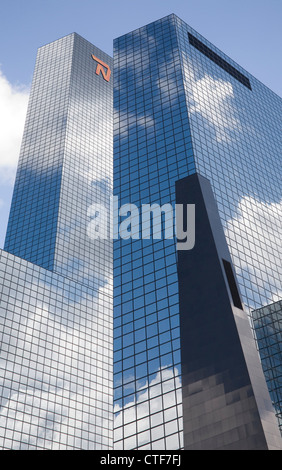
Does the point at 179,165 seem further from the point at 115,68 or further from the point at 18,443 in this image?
the point at 18,443

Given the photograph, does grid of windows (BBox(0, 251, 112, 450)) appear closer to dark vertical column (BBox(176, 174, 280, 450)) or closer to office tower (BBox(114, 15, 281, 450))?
office tower (BBox(114, 15, 281, 450))

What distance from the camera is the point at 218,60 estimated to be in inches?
4978

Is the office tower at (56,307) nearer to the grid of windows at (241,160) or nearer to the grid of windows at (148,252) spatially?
the grid of windows at (148,252)

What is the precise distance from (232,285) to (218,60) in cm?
6894

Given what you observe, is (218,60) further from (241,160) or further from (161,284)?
(161,284)

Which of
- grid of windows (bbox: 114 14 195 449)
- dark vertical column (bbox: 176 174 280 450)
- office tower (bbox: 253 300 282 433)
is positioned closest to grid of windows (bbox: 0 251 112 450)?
grid of windows (bbox: 114 14 195 449)

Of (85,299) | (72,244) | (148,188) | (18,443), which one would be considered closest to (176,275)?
(148,188)

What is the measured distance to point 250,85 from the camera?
131 metres

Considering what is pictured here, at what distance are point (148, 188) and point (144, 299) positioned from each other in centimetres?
2129

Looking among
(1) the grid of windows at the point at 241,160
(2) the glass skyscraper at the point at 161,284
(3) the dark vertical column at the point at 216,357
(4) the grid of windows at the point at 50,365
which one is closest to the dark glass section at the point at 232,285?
(3) the dark vertical column at the point at 216,357

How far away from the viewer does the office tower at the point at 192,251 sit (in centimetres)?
6488

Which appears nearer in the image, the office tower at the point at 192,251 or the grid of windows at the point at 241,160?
the office tower at the point at 192,251

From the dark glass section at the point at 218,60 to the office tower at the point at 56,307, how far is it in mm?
60075

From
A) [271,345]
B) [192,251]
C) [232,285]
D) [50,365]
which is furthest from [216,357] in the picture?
[50,365]
